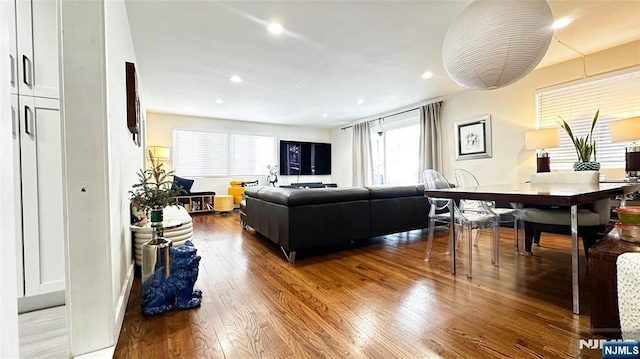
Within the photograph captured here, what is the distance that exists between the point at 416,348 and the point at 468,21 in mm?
1882

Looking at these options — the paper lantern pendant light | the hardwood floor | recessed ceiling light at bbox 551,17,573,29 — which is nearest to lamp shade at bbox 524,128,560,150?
recessed ceiling light at bbox 551,17,573,29

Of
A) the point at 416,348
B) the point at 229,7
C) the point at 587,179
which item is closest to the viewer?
the point at 416,348

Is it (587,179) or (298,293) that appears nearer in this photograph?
(298,293)

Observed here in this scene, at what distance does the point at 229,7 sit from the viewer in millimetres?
2453

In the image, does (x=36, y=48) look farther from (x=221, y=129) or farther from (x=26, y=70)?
(x=221, y=129)

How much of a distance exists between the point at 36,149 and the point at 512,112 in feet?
18.7

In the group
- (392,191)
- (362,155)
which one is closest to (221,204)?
(362,155)

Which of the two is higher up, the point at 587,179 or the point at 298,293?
the point at 587,179

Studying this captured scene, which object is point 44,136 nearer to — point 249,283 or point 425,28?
point 249,283

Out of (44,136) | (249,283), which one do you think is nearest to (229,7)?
(44,136)

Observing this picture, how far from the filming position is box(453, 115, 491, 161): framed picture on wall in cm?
477

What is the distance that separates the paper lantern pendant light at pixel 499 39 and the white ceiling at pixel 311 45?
0.99 m

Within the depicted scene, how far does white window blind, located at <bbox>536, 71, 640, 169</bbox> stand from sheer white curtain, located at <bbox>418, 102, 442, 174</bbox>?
171 centimetres

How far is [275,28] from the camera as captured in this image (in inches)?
111
